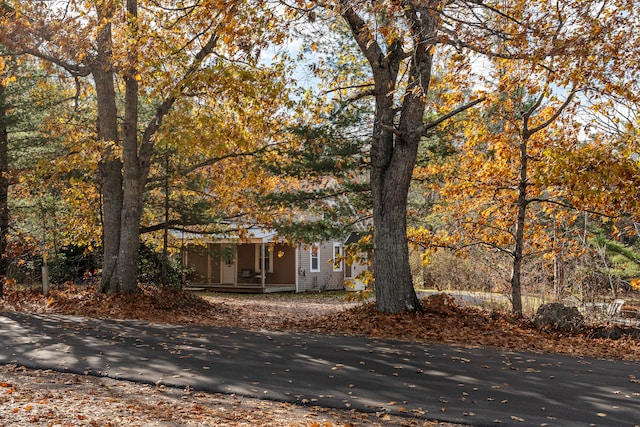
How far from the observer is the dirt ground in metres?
5.70

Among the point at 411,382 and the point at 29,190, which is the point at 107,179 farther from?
the point at 411,382

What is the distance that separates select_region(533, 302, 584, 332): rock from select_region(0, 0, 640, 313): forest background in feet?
2.61

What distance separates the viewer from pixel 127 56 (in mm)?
12938

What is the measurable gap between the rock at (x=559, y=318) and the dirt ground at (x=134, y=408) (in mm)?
8245

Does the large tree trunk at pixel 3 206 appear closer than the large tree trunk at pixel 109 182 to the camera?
No

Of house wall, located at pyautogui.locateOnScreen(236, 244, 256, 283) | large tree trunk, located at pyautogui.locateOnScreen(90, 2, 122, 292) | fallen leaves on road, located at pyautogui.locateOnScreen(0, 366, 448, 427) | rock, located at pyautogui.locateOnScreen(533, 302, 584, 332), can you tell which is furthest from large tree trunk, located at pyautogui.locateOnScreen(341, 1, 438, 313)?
house wall, located at pyautogui.locateOnScreen(236, 244, 256, 283)

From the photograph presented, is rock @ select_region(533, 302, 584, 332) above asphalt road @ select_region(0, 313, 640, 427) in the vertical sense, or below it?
above

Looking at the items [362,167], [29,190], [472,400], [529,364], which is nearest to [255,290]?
[29,190]

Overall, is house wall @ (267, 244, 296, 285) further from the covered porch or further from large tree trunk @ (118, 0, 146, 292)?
large tree trunk @ (118, 0, 146, 292)

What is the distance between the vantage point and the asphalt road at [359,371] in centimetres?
647

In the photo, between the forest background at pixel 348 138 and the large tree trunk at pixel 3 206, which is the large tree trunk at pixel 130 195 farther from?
the large tree trunk at pixel 3 206

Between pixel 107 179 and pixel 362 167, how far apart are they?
711 cm

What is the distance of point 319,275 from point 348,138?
50.6 ft

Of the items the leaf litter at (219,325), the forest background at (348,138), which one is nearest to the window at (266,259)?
the leaf litter at (219,325)
